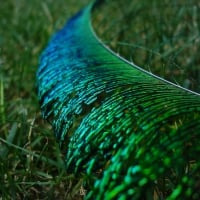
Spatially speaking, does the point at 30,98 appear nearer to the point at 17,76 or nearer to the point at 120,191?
the point at 17,76

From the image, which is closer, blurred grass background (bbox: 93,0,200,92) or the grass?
the grass

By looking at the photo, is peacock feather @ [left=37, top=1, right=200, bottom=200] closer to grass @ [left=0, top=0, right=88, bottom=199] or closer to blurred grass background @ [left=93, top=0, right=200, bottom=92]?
grass @ [left=0, top=0, right=88, bottom=199]

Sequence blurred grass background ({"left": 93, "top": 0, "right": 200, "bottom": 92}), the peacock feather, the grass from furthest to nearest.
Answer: blurred grass background ({"left": 93, "top": 0, "right": 200, "bottom": 92}), the grass, the peacock feather

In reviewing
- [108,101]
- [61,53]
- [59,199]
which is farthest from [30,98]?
[108,101]

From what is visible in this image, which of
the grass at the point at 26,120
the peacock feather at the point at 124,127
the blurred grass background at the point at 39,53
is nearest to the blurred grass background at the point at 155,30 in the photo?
the blurred grass background at the point at 39,53

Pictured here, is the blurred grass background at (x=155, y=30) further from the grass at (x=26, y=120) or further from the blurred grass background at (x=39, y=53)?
the grass at (x=26, y=120)

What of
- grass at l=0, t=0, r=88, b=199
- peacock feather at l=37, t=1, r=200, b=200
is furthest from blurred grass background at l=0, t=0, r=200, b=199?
peacock feather at l=37, t=1, r=200, b=200

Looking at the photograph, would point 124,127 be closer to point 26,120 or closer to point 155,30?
point 26,120
